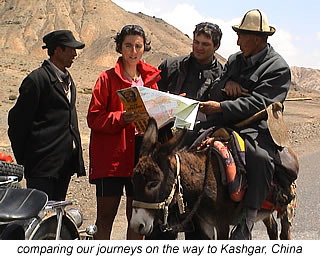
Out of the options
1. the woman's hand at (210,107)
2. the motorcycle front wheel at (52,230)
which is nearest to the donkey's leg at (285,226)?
the woman's hand at (210,107)

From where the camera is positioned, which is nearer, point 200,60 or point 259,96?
point 259,96

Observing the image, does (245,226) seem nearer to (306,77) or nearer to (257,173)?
(257,173)

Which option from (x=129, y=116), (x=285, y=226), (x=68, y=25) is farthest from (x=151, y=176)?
(x=68, y=25)

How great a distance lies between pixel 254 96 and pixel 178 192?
1.07 meters

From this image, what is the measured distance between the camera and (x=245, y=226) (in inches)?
178

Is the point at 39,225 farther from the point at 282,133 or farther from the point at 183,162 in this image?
the point at 282,133

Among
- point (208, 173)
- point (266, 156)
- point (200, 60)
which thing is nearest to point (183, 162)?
point (208, 173)

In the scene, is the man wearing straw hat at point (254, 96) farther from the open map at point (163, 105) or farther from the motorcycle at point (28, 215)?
the motorcycle at point (28, 215)

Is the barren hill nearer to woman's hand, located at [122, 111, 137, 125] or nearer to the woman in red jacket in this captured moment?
the woman in red jacket

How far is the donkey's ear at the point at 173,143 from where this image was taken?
12.9ft

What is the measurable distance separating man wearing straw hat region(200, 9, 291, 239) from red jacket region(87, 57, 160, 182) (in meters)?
0.81

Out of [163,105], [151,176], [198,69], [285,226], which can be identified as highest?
[198,69]
